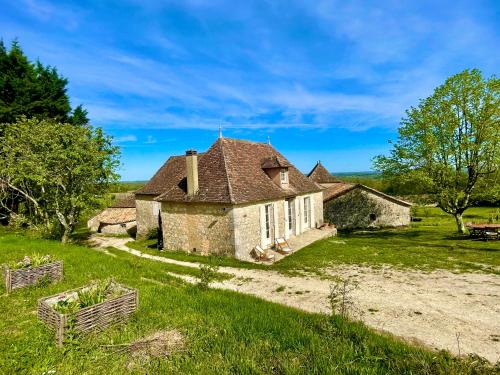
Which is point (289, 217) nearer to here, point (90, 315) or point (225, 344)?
point (225, 344)

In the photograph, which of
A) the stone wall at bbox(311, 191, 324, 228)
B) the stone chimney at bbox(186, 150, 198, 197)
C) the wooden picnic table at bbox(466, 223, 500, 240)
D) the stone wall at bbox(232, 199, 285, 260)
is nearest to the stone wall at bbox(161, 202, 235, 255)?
the stone wall at bbox(232, 199, 285, 260)

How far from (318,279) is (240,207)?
5.58m

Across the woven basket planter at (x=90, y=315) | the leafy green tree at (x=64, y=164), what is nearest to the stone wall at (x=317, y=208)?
the leafy green tree at (x=64, y=164)

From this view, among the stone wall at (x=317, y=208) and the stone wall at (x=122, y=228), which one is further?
the stone wall at (x=122, y=228)

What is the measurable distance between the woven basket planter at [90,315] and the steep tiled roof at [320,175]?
98.2 feet

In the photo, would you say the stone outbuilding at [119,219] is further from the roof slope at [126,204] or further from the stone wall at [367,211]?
the stone wall at [367,211]

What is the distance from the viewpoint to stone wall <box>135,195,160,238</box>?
80.5ft

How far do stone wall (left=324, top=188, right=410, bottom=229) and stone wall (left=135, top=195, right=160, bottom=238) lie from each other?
16.3 meters

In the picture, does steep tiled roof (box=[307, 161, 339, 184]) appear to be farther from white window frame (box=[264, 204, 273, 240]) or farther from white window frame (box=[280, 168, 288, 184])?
white window frame (box=[264, 204, 273, 240])

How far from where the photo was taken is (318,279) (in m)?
11.9

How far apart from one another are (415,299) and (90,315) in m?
9.26

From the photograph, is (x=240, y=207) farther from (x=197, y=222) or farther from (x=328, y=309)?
(x=328, y=309)

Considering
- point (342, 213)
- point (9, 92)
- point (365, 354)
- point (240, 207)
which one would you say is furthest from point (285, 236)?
point (9, 92)

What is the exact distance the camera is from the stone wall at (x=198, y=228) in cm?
1571
